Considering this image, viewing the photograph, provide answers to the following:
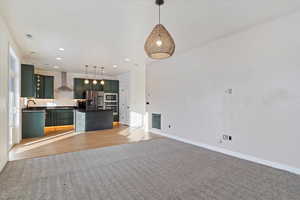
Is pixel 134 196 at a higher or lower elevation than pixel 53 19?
lower

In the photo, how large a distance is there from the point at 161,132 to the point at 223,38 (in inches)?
145

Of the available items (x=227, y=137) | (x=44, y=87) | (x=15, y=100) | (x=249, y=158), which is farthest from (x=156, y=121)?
(x=44, y=87)

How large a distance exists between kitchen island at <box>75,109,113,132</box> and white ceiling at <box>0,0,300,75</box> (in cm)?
283

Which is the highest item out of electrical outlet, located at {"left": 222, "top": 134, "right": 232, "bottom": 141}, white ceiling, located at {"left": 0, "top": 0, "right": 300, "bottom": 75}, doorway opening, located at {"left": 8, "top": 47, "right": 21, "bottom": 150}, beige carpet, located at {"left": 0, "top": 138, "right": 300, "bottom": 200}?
white ceiling, located at {"left": 0, "top": 0, "right": 300, "bottom": 75}

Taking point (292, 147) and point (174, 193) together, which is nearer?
point (174, 193)

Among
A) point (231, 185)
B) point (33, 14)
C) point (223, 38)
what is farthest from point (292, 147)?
point (33, 14)

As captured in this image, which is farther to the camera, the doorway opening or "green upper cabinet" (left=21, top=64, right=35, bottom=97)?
"green upper cabinet" (left=21, top=64, right=35, bottom=97)

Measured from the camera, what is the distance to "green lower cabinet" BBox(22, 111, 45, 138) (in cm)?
533

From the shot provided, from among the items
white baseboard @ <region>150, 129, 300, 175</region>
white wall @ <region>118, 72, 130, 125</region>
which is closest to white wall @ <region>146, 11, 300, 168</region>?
white baseboard @ <region>150, 129, 300, 175</region>

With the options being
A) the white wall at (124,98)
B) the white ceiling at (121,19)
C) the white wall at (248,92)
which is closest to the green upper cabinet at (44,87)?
the white ceiling at (121,19)

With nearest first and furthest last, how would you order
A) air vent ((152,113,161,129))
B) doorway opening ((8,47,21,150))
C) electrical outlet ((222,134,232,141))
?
electrical outlet ((222,134,232,141)), doorway opening ((8,47,21,150)), air vent ((152,113,161,129))

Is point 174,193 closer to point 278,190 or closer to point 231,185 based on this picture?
point 231,185

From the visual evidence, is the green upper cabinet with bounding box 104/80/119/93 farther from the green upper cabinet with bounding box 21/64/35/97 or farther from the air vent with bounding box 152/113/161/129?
the green upper cabinet with bounding box 21/64/35/97

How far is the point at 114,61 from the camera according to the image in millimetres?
6211
